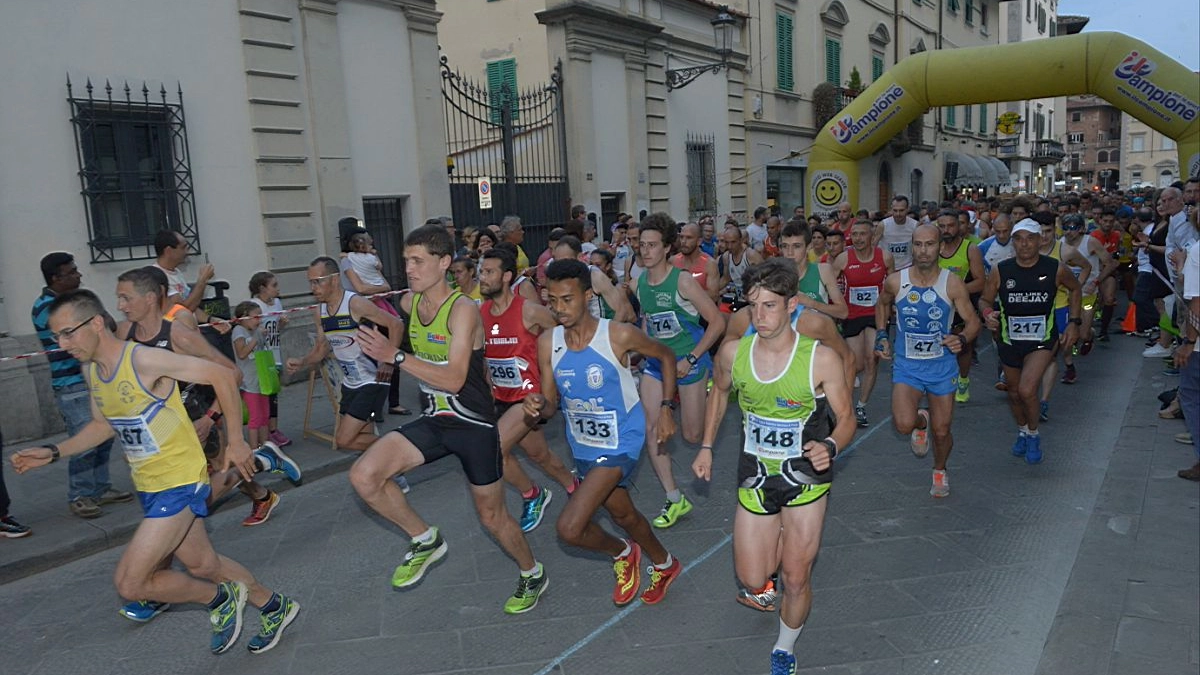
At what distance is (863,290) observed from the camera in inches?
326

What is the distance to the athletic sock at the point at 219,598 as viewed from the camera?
13.4 ft

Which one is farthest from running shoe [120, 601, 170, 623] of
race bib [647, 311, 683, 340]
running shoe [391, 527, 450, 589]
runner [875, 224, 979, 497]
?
runner [875, 224, 979, 497]

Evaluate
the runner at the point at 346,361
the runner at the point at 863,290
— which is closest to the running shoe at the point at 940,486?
the runner at the point at 863,290

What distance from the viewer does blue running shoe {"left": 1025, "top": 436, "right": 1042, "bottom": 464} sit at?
6660 millimetres

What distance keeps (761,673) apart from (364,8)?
34.1 ft

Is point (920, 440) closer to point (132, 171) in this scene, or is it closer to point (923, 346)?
point (923, 346)

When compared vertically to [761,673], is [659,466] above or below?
above

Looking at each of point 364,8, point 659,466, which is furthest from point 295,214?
point 659,466

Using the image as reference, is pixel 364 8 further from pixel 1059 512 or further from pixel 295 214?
pixel 1059 512

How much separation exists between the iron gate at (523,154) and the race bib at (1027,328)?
8.90 m

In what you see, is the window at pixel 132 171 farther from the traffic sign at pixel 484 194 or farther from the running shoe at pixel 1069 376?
the running shoe at pixel 1069 376

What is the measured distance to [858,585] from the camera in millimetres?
4633

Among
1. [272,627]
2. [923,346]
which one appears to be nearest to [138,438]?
[272,627]

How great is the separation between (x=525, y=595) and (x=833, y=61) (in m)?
24.7
